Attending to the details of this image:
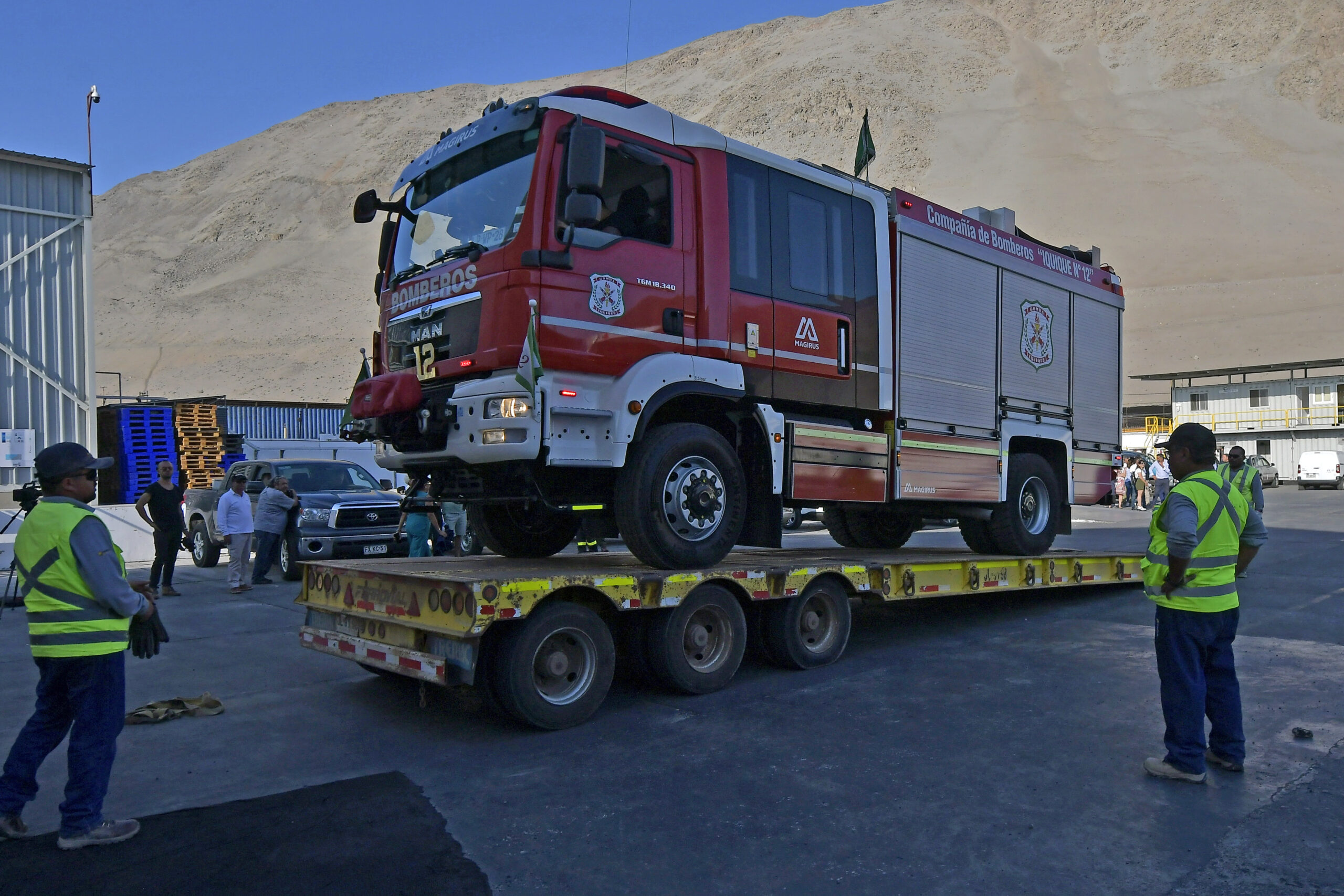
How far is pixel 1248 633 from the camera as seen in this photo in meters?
8.22

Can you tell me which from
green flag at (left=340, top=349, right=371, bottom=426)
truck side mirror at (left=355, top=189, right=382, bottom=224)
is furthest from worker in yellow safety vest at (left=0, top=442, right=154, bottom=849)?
truck side mirror at (left=355, top=189, right=382, bottom=224)

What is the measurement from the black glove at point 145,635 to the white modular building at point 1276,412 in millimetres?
50517

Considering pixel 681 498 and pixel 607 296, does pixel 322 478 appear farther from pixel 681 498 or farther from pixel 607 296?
pixel 607 296

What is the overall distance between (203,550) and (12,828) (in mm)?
12229

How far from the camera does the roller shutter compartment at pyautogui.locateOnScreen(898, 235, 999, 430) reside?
821 cm

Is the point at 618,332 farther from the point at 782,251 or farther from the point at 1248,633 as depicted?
the point at 1248,633

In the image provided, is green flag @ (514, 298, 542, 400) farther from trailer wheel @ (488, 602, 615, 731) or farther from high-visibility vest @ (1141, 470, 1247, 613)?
high-visibility vest @ (1141, 470, 1247, 613)

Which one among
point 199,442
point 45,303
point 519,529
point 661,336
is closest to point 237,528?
point 519,529

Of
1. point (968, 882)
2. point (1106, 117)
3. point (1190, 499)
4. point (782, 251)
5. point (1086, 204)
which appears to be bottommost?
point (968, 882)

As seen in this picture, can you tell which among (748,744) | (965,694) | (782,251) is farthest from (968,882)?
(782,251)

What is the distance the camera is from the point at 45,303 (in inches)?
684

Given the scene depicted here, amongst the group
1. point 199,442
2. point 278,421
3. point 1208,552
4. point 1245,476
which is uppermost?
point 278,421

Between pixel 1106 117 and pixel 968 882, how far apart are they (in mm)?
115782

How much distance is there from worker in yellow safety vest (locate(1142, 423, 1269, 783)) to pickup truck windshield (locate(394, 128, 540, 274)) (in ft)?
12.5
